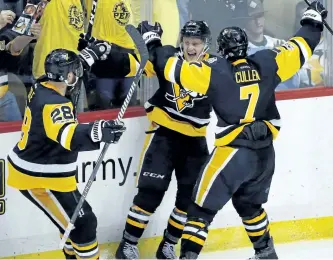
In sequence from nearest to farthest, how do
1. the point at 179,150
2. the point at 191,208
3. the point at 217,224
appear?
the point at 191,208
the point at 179,150
the point at 217,224

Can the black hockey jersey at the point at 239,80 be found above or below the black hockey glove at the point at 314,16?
below

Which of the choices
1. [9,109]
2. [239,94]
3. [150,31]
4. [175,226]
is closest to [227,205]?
[175,226]

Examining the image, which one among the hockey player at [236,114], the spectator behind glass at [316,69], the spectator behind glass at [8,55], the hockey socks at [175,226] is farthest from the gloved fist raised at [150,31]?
the spectator behind glass at [316,69]

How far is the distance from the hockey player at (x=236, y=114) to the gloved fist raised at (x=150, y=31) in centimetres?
2

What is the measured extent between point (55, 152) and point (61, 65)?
376mm

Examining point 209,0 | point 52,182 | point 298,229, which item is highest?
point 209,0

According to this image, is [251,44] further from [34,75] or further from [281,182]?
[34,75]

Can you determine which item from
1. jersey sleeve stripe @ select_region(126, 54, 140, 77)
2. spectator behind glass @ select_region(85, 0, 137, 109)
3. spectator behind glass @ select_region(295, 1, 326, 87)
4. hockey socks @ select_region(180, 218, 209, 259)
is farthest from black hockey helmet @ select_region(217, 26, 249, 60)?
spectator behind glass @ select_region(295, 1, 326, 87)

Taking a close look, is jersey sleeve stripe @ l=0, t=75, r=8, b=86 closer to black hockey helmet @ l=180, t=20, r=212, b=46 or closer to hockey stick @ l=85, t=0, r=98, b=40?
hockey stick @ l=85, t=0, r=98, b=40

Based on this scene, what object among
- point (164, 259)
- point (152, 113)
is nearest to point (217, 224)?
point (164, 259)

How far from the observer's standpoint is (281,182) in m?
5.47

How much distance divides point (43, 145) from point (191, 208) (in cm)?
76

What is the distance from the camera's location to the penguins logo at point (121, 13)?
5.09 meters

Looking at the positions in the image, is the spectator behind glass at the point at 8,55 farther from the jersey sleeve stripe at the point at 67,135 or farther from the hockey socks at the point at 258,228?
the hockey socks at the point at 258,228
